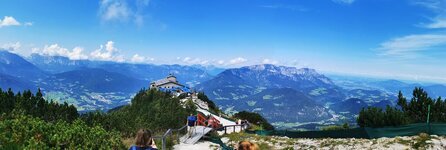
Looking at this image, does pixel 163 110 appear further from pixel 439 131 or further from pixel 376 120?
pixel 439 131

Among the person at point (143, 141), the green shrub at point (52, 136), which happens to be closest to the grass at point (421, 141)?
the green shrub at point (52, 136)

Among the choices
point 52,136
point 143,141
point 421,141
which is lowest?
point 421,141

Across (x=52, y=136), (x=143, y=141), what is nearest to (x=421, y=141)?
(x=52, y=136)

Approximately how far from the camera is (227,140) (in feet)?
104

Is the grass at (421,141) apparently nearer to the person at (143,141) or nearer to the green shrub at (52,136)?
the green shrub at (52,136)

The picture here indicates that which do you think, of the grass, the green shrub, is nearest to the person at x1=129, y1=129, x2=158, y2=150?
the green shrub

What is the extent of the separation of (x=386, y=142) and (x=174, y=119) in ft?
86.5

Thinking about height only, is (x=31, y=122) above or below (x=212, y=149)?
above

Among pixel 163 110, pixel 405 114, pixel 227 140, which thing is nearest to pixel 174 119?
pixel 163 110

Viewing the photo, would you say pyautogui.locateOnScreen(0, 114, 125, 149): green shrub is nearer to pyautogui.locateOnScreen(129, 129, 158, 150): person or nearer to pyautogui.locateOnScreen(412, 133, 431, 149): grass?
pyautogui.locateOnScreen(129, 129, 158, 150): person

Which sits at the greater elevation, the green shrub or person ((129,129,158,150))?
person ((129,129,158,150))

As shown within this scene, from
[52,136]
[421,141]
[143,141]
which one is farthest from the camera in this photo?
[421,141]

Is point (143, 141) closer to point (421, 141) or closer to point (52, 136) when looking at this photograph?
point (52, 136)

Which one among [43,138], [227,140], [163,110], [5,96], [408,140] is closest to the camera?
[43,138]
